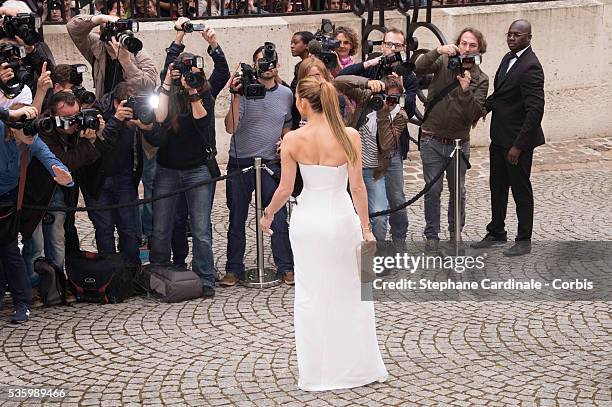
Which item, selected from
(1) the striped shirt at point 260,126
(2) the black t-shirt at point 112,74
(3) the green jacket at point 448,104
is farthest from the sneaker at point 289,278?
(2) the black t-shirt at point 112,74

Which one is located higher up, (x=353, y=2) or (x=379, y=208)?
(x=353, y=2)

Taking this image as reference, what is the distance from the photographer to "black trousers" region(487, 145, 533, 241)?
1004 centimetres

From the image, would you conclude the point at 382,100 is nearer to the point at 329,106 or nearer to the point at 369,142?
the point at 369,142

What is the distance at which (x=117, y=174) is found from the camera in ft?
30.3

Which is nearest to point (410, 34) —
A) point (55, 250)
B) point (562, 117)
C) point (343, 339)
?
point (562, 117)

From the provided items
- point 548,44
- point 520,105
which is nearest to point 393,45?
point 520,105

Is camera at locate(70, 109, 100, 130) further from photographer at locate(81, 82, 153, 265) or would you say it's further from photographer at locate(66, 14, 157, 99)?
photographer at locate(66, 14, 157, 99)

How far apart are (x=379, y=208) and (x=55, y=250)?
8.73 ft

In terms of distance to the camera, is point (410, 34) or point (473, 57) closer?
point (473, 57)

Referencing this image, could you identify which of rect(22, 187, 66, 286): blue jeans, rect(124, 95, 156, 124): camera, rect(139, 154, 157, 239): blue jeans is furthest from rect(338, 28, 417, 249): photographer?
rect(22, 187, 66, 286): blue jeans

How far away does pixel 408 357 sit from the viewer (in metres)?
7.73

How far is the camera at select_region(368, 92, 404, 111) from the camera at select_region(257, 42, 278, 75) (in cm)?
90

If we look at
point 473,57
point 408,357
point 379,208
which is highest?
point 473,57

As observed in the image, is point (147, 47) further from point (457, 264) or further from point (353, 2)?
point (457, 264)
